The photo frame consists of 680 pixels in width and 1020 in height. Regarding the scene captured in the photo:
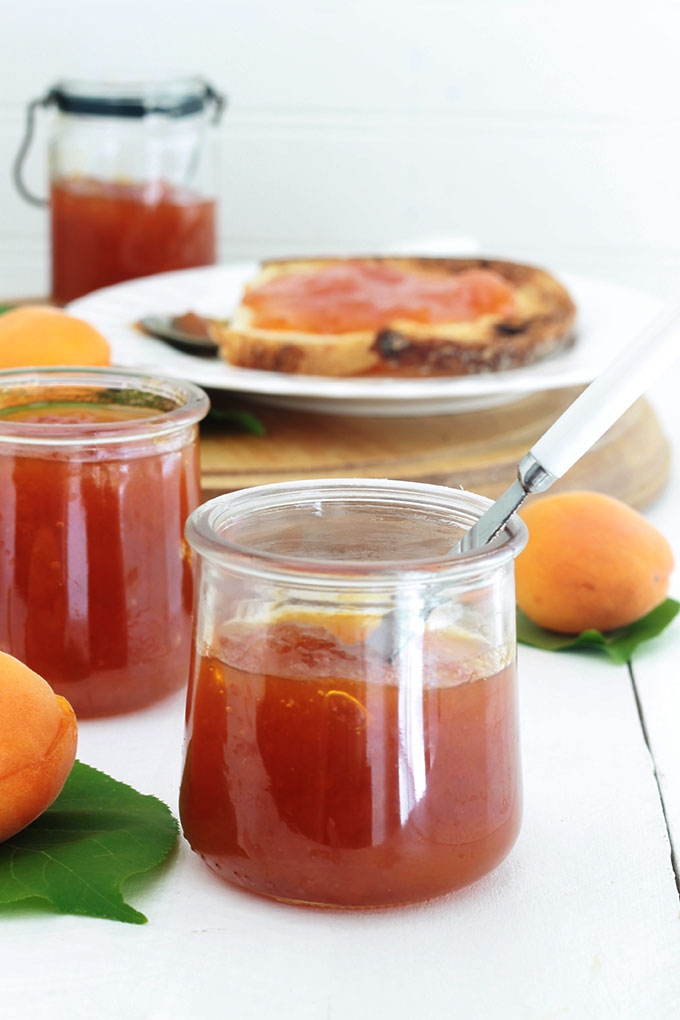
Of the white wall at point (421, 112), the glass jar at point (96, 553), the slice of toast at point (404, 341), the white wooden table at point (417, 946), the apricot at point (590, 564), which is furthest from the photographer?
the white wall at point (421, 112)

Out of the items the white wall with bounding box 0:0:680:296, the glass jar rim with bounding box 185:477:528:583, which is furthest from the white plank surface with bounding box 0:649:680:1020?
the white wall with bounding box 0:0:680:296

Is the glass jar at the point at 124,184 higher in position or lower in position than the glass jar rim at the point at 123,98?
lower

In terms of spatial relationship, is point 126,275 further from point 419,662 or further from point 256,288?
point 419,662

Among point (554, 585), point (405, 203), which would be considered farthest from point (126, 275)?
point (554, 585)

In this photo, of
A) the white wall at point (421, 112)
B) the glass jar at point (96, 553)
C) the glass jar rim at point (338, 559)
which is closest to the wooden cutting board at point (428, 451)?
the glass jar at point (96, 553)

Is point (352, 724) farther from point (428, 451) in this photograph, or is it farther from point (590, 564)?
point (428, 451)

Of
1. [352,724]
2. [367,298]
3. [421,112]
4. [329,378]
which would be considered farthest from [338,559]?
[421,112]

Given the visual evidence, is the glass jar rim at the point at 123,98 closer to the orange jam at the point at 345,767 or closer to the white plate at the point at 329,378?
the white plate at the point at 329,378
